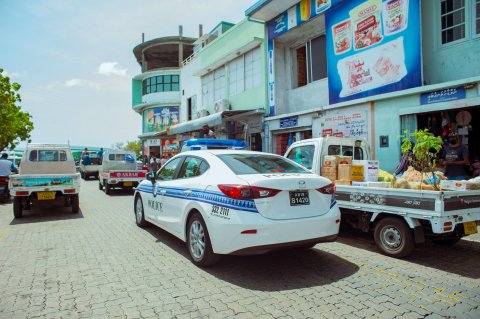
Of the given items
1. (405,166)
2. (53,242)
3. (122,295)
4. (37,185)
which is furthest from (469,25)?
(37,185)

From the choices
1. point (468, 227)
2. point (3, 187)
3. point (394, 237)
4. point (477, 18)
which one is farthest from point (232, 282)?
point (3, 187)

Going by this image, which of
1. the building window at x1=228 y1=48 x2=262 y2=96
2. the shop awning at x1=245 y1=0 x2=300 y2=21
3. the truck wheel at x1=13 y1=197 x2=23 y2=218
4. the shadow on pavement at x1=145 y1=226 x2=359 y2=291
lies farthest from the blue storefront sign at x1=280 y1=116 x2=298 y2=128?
the truck wheel at x1=13 y1=197 x2=23 y2=218

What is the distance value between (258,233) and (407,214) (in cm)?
235

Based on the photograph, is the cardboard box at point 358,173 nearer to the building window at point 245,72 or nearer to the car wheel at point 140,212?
the car wheel at point 140,212

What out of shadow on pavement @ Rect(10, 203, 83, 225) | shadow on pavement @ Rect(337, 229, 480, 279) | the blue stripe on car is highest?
the blue stripe on car

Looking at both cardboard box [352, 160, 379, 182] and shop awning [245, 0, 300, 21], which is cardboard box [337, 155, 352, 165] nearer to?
cardboard box [352, 160, 379, 182]

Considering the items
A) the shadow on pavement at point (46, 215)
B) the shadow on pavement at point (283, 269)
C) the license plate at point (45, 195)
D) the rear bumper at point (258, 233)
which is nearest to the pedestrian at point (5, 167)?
the shadow on pavement at point (46, 215)

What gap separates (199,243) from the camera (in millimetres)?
4512

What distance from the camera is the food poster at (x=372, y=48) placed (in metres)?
9.26

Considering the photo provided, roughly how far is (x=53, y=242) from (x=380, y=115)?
9.29m

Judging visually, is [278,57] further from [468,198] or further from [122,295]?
[122,295]

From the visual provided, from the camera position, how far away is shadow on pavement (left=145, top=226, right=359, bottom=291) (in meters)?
3.93

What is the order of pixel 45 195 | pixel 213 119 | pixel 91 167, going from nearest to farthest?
pixel 45 195
pixel 213 119
pixel 91 167

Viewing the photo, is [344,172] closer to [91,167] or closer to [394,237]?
[394,237]
